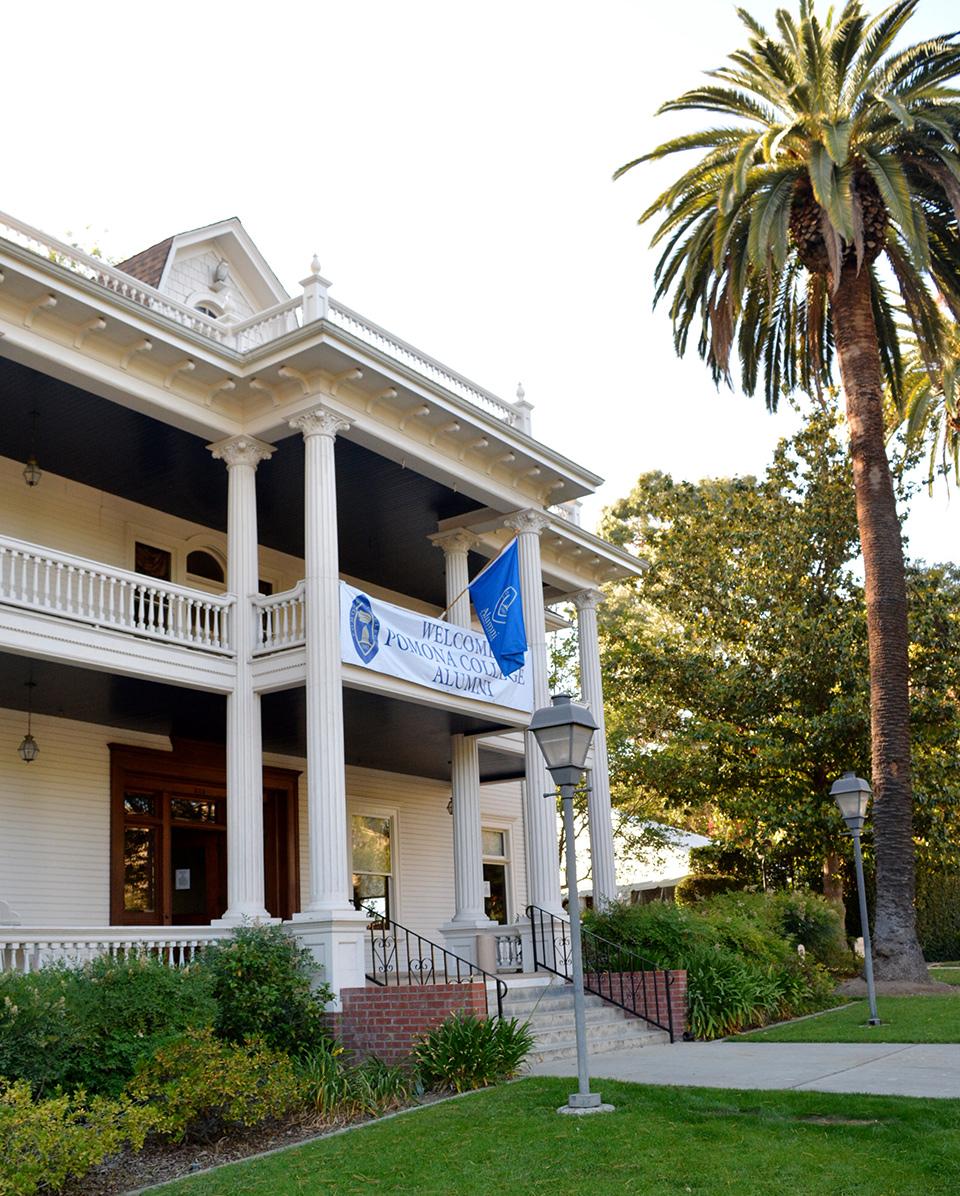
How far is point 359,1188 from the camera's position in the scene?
8.05 metres

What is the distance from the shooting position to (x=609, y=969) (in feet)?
54.1

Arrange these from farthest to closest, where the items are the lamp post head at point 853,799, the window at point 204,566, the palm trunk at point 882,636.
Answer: the palm trunk at point 882,636 → the window at point 204,566 → the lamp post head at point 853,799

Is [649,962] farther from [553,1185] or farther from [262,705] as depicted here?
[553,1185]

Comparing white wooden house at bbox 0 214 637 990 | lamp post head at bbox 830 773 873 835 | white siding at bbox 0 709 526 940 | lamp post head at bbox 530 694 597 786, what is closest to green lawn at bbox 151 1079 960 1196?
lamp post head at bbox 530 694 597 786

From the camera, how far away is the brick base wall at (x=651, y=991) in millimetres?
15164

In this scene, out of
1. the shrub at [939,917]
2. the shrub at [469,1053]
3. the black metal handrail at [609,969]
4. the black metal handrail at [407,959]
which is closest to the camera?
the shrub at [469,1053]

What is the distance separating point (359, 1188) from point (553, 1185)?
130cm

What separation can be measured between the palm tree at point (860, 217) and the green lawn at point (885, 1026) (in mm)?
2529

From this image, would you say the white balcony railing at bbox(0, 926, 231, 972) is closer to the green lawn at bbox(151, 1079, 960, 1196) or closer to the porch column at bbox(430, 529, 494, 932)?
the green lawn at bbox(151, 1079, 960, 1196)

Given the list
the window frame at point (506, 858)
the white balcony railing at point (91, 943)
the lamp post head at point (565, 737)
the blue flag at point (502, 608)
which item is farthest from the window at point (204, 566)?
the lamp post head at point (565, 737)

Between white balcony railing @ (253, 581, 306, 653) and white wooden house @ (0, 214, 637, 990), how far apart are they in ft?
0.16

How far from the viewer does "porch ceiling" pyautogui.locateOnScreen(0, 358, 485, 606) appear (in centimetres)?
1515

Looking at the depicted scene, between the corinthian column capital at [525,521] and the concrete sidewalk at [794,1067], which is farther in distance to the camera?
the corinthian column capital at [525,521]

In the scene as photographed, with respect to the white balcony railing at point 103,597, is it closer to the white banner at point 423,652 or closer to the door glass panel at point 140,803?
the white banner at point 423,652
